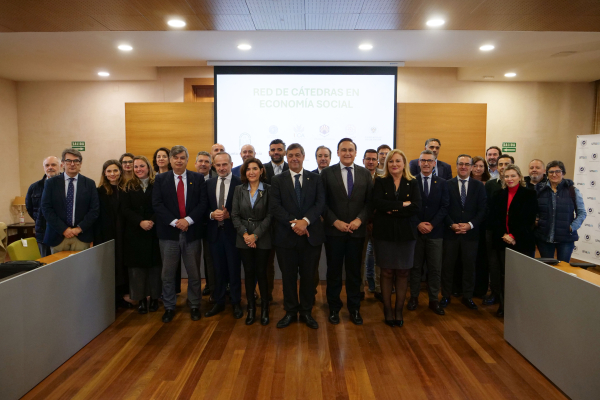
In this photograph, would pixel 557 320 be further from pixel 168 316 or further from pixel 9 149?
pixel 9 149

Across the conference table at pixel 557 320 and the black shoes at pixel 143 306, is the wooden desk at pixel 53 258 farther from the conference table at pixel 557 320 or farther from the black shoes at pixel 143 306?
the conference table at pixel 557 320

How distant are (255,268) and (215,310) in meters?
0.65

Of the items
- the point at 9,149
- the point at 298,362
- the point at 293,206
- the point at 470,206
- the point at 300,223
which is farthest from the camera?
the point at 9,149

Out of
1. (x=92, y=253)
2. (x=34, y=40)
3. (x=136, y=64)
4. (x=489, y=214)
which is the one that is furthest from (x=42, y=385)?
(x=136, y=64)

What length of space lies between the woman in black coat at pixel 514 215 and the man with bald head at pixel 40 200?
478 centimetres

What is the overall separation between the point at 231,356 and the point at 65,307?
135 cm

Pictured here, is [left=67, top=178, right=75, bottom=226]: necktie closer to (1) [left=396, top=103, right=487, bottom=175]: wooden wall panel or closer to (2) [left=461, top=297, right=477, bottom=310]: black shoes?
(2) [left=461, top=297, right=477, bottom=310]: black shoes

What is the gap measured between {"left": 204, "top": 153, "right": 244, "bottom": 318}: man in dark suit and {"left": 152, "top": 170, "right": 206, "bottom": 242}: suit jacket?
138 mm

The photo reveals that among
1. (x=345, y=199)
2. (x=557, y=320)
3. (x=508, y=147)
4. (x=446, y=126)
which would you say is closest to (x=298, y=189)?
(x=345, y=199)

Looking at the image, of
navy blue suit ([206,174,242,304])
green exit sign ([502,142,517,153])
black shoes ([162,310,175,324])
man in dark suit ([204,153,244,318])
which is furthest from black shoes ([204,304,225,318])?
green exit sign ([502,142,517,153])

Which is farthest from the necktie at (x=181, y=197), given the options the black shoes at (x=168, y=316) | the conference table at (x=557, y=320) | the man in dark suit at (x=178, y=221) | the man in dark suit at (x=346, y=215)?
the conference table at (x=557, y=320)

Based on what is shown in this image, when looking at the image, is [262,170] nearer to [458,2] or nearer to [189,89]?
[458,2]

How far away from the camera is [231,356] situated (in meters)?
3.03

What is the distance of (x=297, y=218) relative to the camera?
3.47 m
